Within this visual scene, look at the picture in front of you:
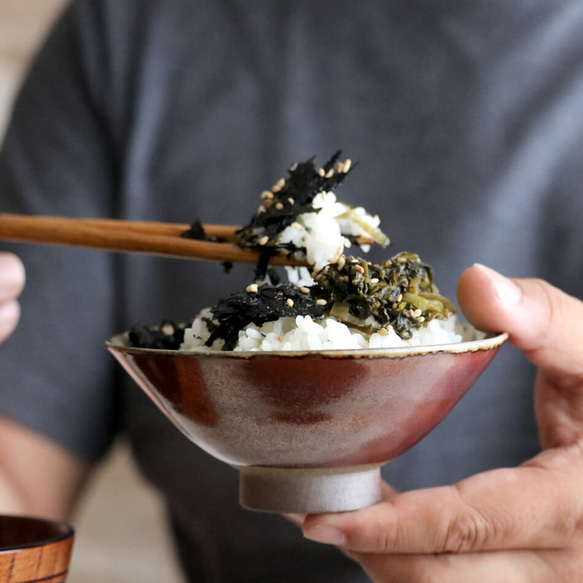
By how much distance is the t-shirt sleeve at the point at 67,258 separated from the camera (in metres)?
1.83

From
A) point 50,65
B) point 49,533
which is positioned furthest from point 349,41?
point 49,533

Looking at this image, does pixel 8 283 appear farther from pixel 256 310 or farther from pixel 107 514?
pixel 107 514

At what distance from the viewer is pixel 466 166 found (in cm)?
167

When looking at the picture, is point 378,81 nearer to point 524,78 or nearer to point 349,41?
point 349,41

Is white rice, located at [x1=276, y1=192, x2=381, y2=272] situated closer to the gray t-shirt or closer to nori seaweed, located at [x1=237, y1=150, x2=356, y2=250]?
nori seaweed, located at [x1=237, y1=150, x2=356, y2=250]

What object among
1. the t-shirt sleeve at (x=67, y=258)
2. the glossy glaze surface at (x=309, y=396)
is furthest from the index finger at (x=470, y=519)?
the t-shirt sleeve at (x=67, y=258)

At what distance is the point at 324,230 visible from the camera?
97cm

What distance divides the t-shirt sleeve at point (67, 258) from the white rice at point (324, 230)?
3.45ft

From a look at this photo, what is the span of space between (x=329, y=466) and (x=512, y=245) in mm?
992

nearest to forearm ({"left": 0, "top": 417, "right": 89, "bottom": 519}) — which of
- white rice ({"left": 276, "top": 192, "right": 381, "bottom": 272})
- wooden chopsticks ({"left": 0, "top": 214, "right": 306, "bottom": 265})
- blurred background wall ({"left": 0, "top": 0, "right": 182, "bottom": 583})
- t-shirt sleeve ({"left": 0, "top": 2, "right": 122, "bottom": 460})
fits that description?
t-shirt sleeve ({"left": 0, "top": 2, "right": 122, "bottom": 460})

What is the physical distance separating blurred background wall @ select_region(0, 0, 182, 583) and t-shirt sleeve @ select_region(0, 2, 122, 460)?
3.54 ft

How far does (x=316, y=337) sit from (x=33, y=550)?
0.38m

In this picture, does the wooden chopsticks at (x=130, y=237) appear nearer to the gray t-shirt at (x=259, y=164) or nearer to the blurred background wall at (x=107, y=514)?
the gray t-shirt at (x=259, y=164)

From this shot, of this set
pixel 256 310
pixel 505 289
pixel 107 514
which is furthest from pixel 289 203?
pixel 107 514
